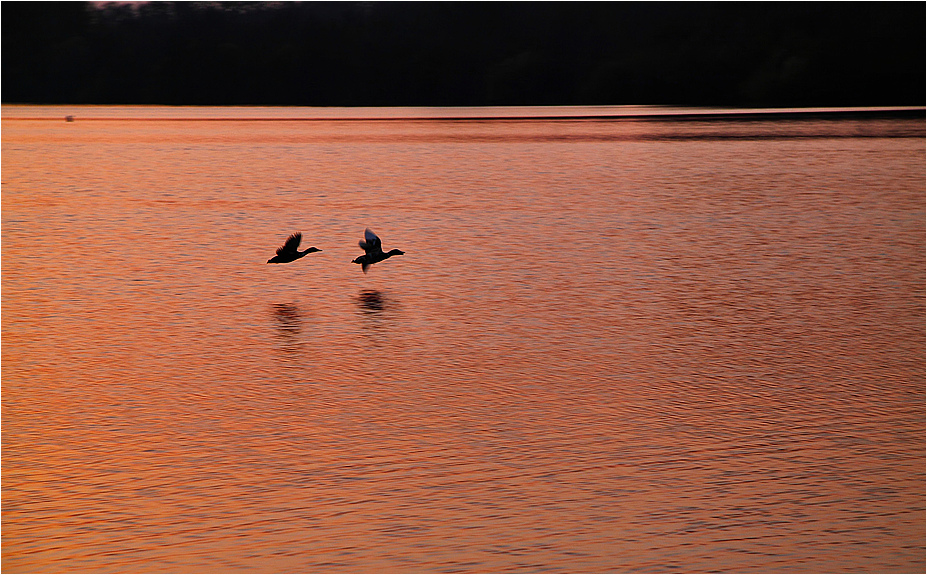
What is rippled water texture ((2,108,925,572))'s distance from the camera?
5.95 m

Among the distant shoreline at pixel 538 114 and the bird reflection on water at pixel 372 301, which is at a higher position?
the distant shoreline at pixel 538 114

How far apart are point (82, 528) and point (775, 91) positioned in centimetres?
6830

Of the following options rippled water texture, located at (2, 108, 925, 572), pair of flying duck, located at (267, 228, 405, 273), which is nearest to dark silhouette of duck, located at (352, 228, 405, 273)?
pair of flying duck, located at (267, 228, 405, 273)

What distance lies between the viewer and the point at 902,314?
36.9ft

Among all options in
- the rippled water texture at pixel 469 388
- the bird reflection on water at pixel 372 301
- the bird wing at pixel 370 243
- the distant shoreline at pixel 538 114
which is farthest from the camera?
the distant shoreline at pixel 538 114

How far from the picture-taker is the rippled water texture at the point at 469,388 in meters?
5.95

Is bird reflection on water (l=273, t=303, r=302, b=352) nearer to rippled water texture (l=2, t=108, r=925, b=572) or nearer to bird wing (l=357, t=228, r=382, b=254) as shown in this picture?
rippled water texture (l=2, t=108, r=925, b=572)

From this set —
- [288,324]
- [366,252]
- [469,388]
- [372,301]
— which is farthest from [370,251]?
[469,388]

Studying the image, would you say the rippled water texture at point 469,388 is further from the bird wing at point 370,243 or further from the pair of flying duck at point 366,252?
the bird wing at point 370,243

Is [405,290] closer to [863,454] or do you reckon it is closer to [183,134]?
[863,454]

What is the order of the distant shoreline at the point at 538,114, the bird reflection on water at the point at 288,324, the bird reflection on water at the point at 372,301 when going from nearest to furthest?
1. the bird reflection on water at the point at 288,324
2. the bird reflection on water at the point at 372,301
3. the distant shoreline at the point at 538,114

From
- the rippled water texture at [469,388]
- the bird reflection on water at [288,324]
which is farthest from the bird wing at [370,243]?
the bird reflection on water at [288,324]

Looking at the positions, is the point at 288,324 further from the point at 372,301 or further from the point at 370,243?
the point at 370,243

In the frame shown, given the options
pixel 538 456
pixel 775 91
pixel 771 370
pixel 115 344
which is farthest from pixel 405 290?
pixel 775 91
